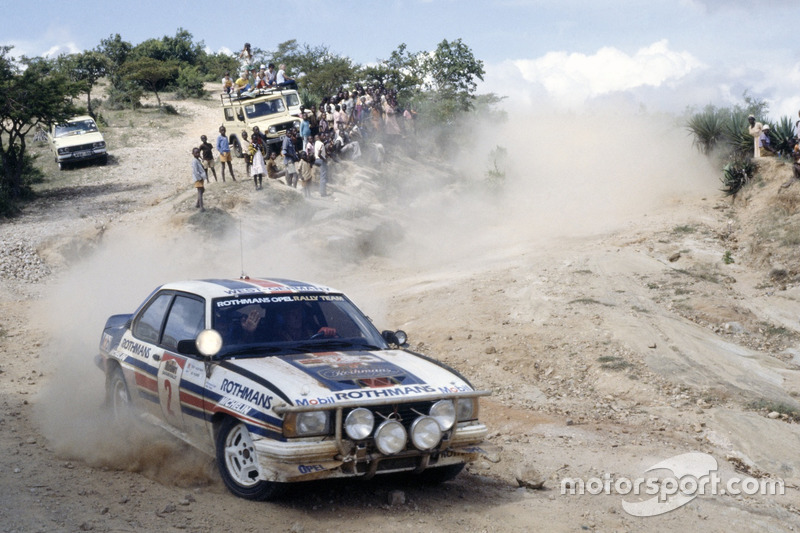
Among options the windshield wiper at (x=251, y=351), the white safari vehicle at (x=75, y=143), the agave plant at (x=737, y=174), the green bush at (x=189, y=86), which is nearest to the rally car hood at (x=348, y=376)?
the windshield wiper at (x=251, y=351)

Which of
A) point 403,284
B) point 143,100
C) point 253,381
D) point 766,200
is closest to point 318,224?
point 403,284

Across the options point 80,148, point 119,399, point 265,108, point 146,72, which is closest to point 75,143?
point 80,148

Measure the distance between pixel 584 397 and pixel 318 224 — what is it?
11963 millimetres

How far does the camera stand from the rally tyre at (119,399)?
268 inches

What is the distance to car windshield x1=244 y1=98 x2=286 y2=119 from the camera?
2467 cm

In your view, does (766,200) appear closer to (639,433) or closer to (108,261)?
(639,433)

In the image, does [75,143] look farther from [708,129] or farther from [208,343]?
[208,343]

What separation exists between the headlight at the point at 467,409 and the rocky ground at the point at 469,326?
23.0 inches

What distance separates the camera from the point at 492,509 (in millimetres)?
5410

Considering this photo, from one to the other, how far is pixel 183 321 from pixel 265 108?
19.5 m

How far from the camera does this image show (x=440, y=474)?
5.77 meters

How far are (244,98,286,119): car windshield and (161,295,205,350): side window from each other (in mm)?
18999

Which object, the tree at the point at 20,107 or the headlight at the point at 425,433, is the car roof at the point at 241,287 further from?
the tree at the point at 20,107

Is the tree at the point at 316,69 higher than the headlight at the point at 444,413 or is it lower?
higher
